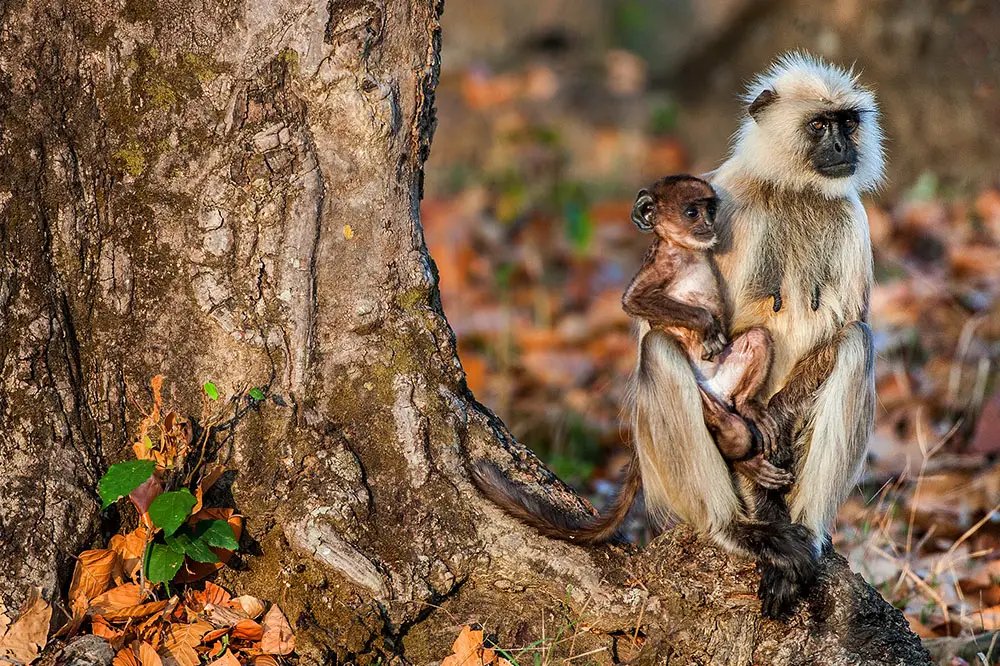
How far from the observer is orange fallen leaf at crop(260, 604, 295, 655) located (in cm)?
276

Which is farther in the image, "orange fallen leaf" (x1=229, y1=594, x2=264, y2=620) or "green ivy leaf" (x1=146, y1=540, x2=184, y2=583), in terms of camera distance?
"orange fallen leaf" (x1=229, y1=594, x2=264, y2=620)

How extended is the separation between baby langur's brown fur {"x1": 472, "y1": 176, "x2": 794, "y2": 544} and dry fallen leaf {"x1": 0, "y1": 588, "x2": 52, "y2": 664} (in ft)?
4.44

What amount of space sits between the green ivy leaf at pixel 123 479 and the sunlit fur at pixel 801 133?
1957mm

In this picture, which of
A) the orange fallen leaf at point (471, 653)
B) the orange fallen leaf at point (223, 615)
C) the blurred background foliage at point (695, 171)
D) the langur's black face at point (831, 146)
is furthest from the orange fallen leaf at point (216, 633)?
the langur's black face at point (831, 146)

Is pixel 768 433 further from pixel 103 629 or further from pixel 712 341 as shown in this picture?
pixel 103 629

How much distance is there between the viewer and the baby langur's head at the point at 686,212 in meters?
3.22

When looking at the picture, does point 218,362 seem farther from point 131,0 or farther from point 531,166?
point 531,166

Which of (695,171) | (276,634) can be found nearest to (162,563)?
(276,634)

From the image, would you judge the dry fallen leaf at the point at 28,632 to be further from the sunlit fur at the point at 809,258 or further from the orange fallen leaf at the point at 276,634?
the sunlit fur at the point at 809,258

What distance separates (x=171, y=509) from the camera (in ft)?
8.65

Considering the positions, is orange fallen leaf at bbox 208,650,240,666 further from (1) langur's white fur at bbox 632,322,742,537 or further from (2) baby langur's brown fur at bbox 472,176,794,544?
(1) langur's white fur at bbox 632,322,742,537

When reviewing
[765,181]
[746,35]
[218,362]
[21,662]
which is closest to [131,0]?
[218,362]

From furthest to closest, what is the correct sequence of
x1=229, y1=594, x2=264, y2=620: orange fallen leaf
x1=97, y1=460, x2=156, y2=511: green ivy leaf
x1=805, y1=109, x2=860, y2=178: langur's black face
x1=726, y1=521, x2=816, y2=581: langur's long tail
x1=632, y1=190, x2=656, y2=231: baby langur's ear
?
1. x1=805, y1=109, x2=860, y2=178: langur's black face
2. x1=632, y1=190, x2=656, y2=231: baby langur's ear
3. x1=726, y1=521, x2=816, y2=581: langur's long tail
4. x1=229, y1=594, x2=264, y2=620: orange fallen leaf
5. x1=97, y1=460, x2=156, y2=511: green ivy leaf

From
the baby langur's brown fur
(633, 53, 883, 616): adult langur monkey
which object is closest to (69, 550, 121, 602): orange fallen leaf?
the baby langur's brown fur
